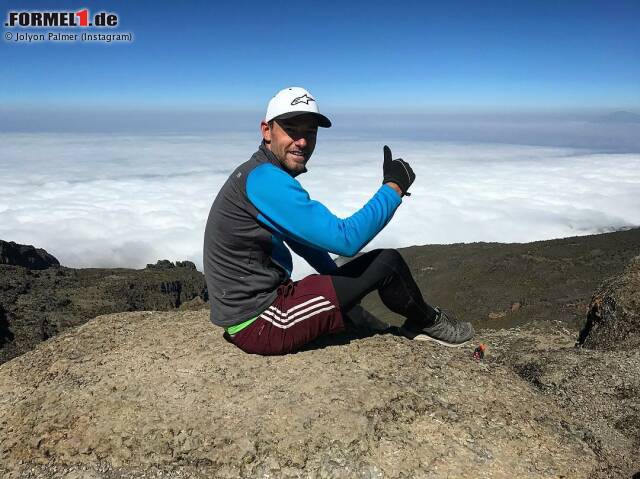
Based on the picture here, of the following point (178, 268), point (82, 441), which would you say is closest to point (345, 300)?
point (82, 441)

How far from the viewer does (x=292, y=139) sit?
4621 millimetres

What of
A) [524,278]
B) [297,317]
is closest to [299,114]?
[297,317]

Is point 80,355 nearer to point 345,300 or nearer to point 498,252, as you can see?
point 345,300

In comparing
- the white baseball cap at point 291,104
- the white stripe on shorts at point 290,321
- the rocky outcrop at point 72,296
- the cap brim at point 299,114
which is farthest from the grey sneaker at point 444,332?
the rocky outcrop at point 72,296

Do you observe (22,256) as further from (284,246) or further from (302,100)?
(302,100)

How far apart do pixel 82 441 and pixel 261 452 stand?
1.70 m

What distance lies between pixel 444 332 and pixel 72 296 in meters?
82.6

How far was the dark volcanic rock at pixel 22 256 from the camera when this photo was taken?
100 m

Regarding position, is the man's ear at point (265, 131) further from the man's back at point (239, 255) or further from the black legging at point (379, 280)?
the black legging at point (379, 280)

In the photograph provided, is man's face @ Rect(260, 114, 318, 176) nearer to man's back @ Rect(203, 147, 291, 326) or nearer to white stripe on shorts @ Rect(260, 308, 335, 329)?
man's back @ Rect(203, 147, 291, 326)

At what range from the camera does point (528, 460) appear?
13.9 feet

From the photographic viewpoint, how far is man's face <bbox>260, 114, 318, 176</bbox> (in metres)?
4.59

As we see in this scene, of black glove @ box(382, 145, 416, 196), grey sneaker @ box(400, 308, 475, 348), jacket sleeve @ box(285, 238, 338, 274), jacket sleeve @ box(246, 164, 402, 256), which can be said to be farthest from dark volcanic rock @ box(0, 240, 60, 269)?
black glove @ box(382, 145, 416, 196)

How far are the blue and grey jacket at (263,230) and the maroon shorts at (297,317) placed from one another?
15cm
